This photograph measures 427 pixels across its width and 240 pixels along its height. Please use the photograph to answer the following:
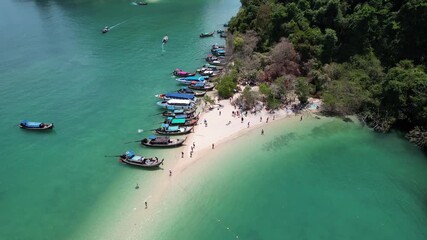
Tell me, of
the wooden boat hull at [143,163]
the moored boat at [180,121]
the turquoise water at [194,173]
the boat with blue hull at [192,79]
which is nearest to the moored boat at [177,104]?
the turquoise water at [194,173]

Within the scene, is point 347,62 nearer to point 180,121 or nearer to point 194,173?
point 180,121

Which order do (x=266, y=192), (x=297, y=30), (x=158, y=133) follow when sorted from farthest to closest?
(x=297, y=30)
(x=158, y=133)
(x=266, y=192)

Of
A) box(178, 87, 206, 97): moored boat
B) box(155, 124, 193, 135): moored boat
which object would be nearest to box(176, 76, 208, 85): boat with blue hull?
box(178, 87, 206, 97): moored boat

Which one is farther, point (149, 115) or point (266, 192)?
point (149, 115)

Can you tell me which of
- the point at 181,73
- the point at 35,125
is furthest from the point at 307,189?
the point at 35,125

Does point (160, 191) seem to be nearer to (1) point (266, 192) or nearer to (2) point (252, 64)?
(1) point (266, 192)

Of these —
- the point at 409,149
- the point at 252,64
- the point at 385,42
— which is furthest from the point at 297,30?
the point at 409,149
